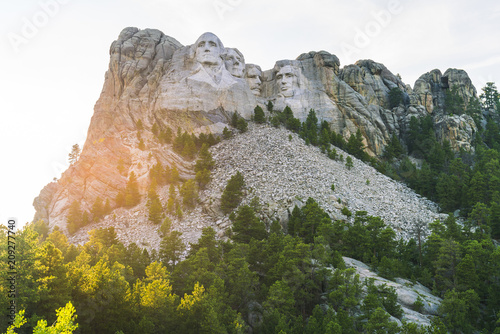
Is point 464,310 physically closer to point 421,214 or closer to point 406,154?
point 421,214

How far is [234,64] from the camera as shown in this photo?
10088 centimetres

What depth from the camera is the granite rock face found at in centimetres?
7512

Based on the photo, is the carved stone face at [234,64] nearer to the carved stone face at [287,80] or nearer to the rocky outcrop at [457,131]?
the carved stone face at [287,80]

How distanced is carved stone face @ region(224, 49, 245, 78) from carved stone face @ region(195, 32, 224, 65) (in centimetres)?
333

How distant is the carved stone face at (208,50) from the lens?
95.1 metres

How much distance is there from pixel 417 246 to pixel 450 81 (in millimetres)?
86684

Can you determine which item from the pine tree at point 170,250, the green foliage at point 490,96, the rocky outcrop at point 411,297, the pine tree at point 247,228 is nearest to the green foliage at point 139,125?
the pine tree at point 247,228

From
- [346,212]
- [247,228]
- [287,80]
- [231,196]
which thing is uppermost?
[287,80]

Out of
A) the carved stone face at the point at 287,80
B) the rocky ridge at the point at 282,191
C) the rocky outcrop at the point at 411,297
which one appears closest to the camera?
the rocky outcrop at the point at 411,297

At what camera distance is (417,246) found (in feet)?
172

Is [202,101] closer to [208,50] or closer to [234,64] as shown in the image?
[208,50]

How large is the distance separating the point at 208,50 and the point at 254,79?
737 inches

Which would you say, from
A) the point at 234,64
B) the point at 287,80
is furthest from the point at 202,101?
the point at 287,80

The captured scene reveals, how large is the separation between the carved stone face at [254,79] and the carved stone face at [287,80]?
5.79 m
